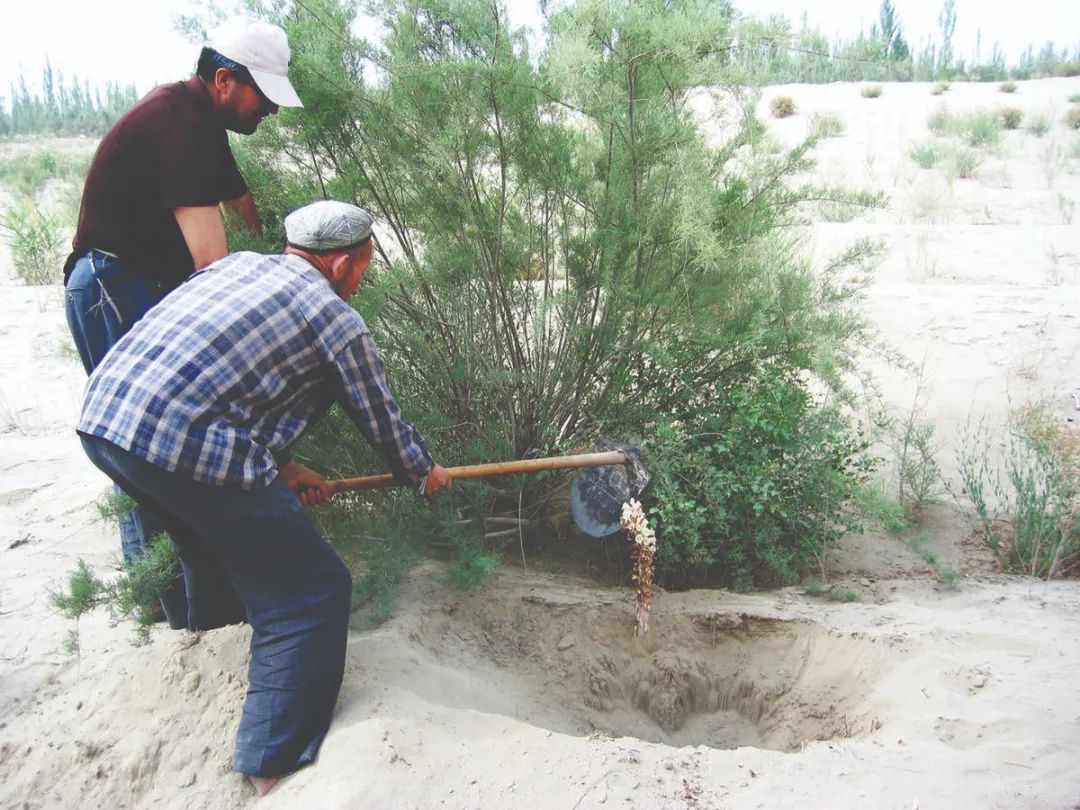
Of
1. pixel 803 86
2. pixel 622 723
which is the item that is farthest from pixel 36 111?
pixel 622 723

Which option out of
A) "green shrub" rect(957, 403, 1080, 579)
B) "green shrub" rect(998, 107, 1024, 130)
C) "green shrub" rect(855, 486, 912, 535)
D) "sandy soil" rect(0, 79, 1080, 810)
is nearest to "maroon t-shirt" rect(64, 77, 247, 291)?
"sandy soil" rect(0, 79, 1080, 810)

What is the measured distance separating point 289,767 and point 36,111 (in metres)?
24.0

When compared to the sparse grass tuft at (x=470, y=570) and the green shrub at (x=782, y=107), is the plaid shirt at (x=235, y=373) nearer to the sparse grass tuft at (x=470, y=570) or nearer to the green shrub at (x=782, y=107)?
the sparse grass tuft at (x=470, y=570)

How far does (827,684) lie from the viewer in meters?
3.70

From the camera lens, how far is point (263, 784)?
2711 millimetres

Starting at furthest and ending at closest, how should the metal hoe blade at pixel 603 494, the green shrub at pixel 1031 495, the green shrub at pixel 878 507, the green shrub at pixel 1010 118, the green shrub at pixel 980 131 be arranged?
the green shrub at pixel 1010 118 → the green shrub at pixel 980 131 → the green shrub at pixel 1031 495 → the green shrub at pixel 878 507 → the metal hoe blade at pixel 603 494

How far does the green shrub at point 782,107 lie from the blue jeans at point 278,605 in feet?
55.4

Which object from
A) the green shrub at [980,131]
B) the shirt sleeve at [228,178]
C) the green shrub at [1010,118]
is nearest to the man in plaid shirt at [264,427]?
the shirt sleeve at [228,178]

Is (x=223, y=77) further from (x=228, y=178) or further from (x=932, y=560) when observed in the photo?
(x=932, y=560)

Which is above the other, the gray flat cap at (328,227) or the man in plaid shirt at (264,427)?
the gray flat cap at (328,227)

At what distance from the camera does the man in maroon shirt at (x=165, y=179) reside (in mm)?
2957

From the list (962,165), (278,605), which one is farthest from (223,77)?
(962,165)

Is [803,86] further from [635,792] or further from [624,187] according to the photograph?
[635,792]

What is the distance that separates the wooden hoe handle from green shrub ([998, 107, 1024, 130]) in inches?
622
